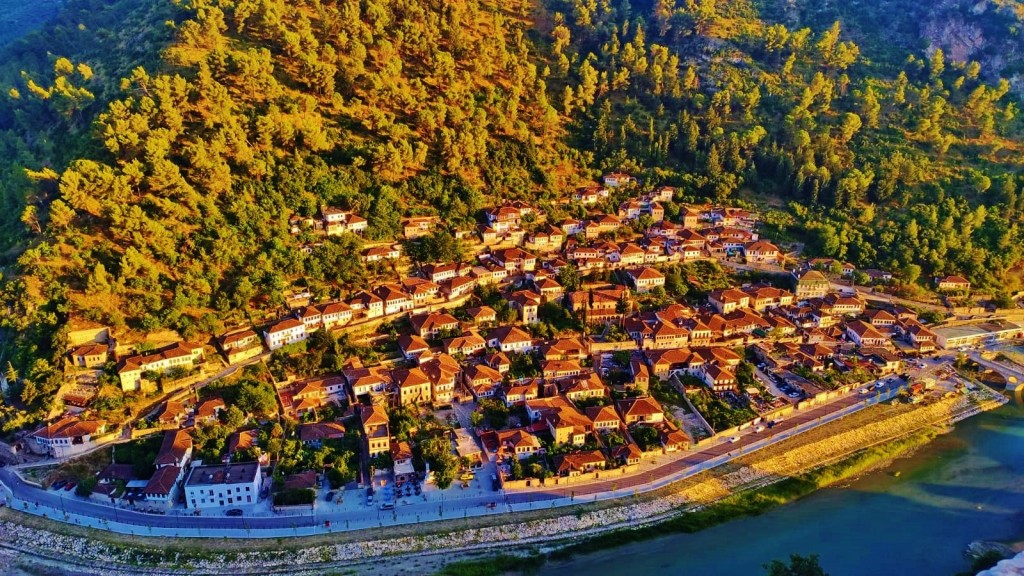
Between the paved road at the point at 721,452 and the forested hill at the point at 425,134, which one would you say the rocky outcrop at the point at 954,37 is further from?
the paved road at the point at 721,452

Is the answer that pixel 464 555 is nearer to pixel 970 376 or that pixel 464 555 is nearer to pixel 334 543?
pixel 334 543

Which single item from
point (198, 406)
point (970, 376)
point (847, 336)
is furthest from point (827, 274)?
point (198, 406)

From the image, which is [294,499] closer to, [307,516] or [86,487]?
[307,516]

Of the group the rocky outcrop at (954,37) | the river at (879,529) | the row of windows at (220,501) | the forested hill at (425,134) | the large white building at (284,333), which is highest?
the rocky outcrop at (954,37)

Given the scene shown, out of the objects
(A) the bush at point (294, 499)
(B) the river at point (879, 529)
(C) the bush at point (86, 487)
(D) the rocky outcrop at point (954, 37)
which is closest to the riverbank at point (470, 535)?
(B) the river at point (879, 529)

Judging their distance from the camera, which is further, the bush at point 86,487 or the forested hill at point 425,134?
the forested hill at point 425,134

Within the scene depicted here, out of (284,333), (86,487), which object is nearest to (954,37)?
(284,333)
